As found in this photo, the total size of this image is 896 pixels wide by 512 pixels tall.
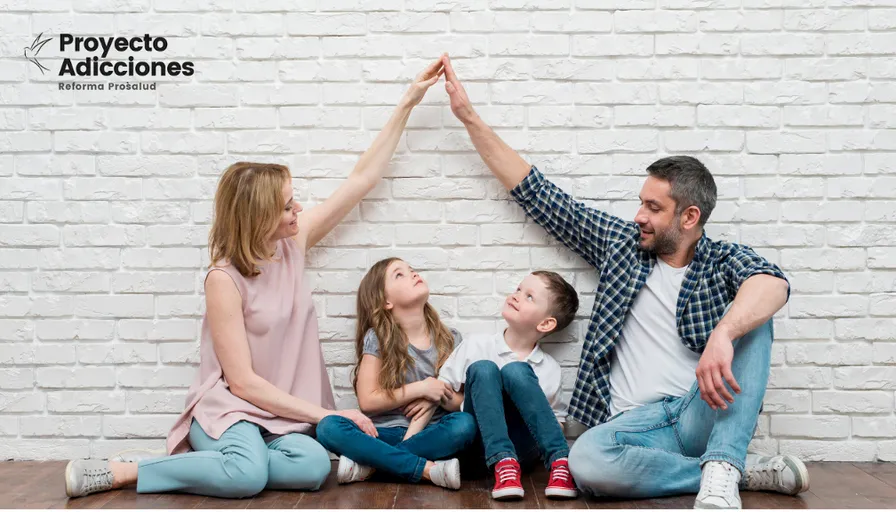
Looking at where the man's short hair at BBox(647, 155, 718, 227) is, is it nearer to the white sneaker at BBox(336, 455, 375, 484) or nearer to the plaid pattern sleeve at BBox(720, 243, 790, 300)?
the plaid pattern sleeve at BBox(720, 243, 790, 300)

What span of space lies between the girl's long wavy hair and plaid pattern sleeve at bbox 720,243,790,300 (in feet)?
3.21

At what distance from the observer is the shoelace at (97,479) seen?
8.75ft

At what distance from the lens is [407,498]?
8.59 ft

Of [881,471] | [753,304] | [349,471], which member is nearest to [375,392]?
[349,471]

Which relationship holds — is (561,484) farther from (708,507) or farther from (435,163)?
(435,163)

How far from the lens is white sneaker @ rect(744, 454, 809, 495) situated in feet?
8.71

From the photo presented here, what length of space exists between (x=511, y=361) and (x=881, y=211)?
1482 millimetres

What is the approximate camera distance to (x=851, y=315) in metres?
3.16

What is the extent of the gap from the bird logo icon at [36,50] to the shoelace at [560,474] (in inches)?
91.7

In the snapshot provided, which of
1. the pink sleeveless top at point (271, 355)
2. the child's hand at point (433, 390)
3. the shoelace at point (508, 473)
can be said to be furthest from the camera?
the child's hand at point (433, 390)

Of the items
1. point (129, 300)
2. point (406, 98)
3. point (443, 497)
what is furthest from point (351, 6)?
point (443, 497)

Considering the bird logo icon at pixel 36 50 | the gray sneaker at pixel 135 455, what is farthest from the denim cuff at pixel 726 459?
the bird logo icon at pixel 36 50

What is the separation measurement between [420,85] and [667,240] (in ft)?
3.34

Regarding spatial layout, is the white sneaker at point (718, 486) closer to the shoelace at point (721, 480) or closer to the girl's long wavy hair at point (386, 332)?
the shoelace at point (721, 480)
